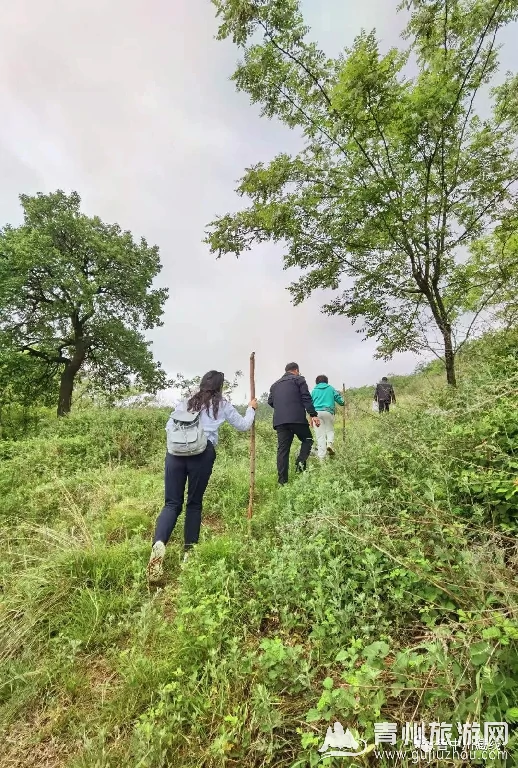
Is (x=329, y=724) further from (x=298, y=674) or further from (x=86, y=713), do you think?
(x=86, y=713)

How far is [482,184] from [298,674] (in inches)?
302

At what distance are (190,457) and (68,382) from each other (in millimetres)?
17450

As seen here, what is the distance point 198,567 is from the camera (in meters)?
3.41

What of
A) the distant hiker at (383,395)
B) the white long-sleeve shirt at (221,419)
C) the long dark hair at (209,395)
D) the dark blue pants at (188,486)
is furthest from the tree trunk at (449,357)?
the distant hiker at (383,395)

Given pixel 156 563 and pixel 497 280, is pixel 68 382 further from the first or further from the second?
pixel 497 280

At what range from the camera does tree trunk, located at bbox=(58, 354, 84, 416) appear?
18344 mm

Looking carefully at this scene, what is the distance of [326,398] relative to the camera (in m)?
7.70

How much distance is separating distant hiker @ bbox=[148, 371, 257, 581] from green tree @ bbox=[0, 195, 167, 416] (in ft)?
51.8

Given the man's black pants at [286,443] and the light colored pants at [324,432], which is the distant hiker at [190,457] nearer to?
the man's black pants at [286,443]

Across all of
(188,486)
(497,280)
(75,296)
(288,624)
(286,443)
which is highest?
(75,296)

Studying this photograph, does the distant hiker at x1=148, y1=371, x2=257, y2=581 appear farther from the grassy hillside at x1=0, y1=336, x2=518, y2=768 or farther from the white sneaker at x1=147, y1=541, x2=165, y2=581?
the grassy hillside at x1=0, y1=336, x2=518, y2=768

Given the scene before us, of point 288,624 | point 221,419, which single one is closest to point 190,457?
point 221,419

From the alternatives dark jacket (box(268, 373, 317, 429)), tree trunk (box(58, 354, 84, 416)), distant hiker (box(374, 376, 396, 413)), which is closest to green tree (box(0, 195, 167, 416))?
tree trunk (box(58, 354, 84, 416))

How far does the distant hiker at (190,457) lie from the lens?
12.6 feet
